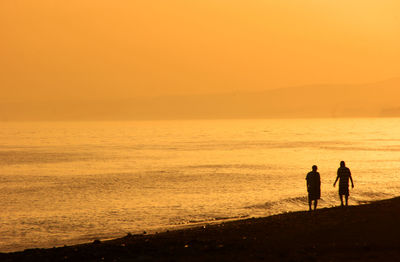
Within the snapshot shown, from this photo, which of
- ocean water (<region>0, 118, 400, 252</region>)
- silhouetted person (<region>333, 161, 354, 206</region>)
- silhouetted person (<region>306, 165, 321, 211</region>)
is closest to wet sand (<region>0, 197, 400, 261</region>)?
silhouetted person (<region>306, 165, 321, 211</region>)

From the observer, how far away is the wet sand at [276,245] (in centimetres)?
1620

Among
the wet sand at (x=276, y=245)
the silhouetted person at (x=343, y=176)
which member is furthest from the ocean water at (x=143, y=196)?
the silhouetted person at (x=343, y=176)

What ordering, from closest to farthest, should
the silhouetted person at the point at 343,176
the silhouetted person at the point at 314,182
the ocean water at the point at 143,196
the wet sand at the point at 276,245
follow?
the wet sand at the point at 276,245
the silhouetted person at the point at 314,182
the silhouetted person at the point at 343,176
the ocean water at the point at 143,196

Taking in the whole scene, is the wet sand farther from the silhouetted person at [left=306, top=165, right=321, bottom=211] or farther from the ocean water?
the ocean water

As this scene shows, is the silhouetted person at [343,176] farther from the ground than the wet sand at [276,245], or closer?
farther from the ground

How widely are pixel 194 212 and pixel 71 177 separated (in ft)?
113

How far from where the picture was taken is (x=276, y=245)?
17875 millimetres

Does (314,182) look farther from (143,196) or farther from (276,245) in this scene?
(143,196)

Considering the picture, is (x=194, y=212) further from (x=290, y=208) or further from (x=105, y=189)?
(x=105, y=189)

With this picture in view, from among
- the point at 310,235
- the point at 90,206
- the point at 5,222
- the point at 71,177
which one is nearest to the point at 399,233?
the point at 310,235

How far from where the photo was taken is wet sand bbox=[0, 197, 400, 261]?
16203 mm

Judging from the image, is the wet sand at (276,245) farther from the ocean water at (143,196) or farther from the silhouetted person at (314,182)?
the ocean water at (143,196)

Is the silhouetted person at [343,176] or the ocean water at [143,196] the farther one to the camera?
the ocean water at [143,196]

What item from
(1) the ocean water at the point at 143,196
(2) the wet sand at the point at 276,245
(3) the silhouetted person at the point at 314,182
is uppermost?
(3) the silhouetted person at the point at 314,182
